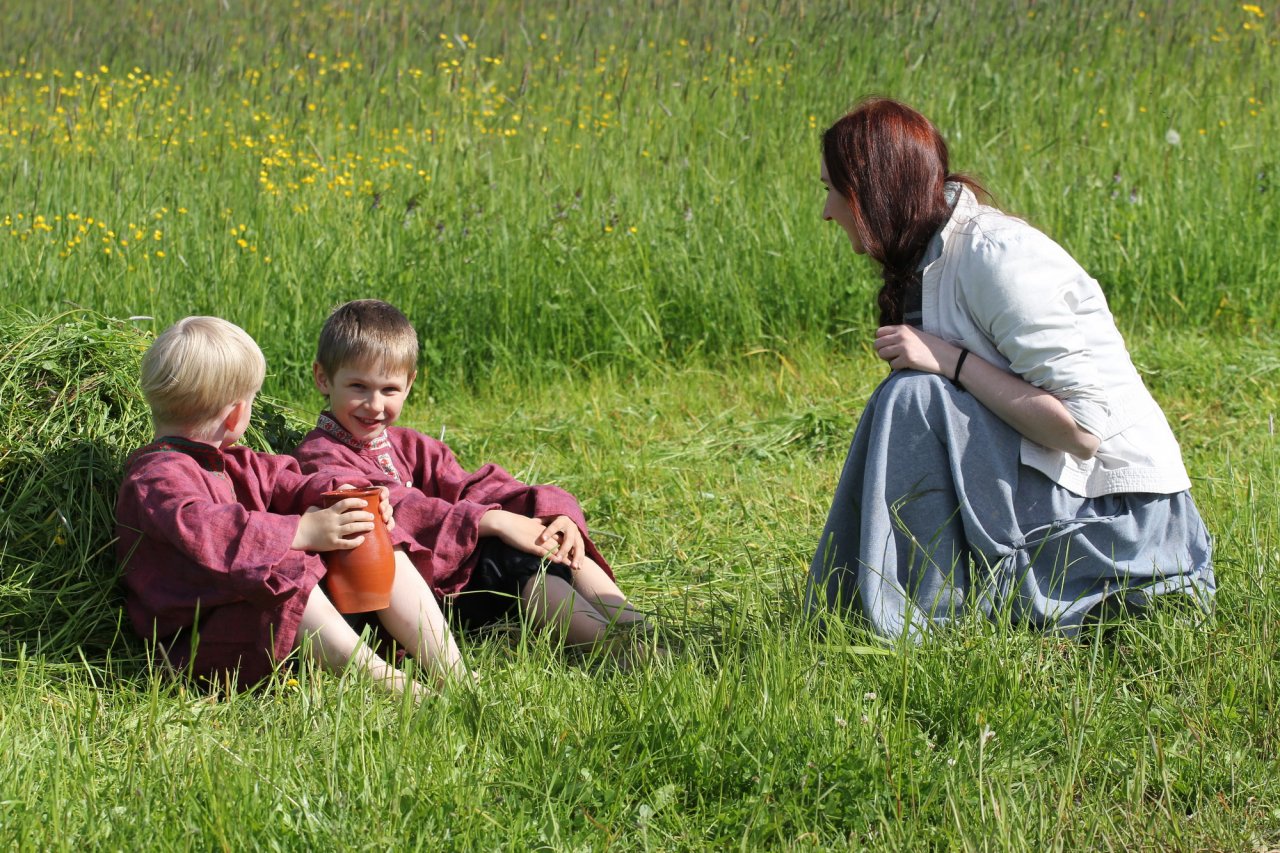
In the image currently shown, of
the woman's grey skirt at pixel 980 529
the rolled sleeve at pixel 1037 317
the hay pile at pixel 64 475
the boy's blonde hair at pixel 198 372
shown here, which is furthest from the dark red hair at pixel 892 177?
the hay pile at pixel 64 475

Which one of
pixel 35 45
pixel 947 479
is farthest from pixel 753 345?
pixel 35 45

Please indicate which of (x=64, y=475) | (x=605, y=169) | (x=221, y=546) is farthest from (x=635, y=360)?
(x=221, y=546)

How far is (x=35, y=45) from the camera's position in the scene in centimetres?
882

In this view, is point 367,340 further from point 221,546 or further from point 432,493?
point 221,546

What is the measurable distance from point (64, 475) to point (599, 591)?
4.44ft

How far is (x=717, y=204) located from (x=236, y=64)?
3.71m

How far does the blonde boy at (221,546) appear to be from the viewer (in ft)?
9.46

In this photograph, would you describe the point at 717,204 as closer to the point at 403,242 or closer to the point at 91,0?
the point at 403,242

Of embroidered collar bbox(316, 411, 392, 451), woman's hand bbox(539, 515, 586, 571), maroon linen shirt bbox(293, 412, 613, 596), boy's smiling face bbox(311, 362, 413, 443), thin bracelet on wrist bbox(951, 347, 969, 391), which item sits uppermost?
thin bracelet on wrist bbox(951, 347, 969, 391)

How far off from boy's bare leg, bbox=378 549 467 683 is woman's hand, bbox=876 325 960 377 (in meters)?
1.20

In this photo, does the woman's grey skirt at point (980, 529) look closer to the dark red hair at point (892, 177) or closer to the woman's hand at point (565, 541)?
the dark red hair at point (892, 177)

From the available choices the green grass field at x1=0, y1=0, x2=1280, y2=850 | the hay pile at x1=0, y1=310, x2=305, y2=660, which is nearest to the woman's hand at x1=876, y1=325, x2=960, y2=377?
the green grass field at x1=0, y1=0, x2=1280, y2=850

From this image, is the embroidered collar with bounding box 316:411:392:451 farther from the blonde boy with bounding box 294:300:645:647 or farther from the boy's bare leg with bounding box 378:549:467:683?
the boy's bare leg with bounding box 378:549:467:683

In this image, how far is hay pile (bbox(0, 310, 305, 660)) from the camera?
3143 mm
